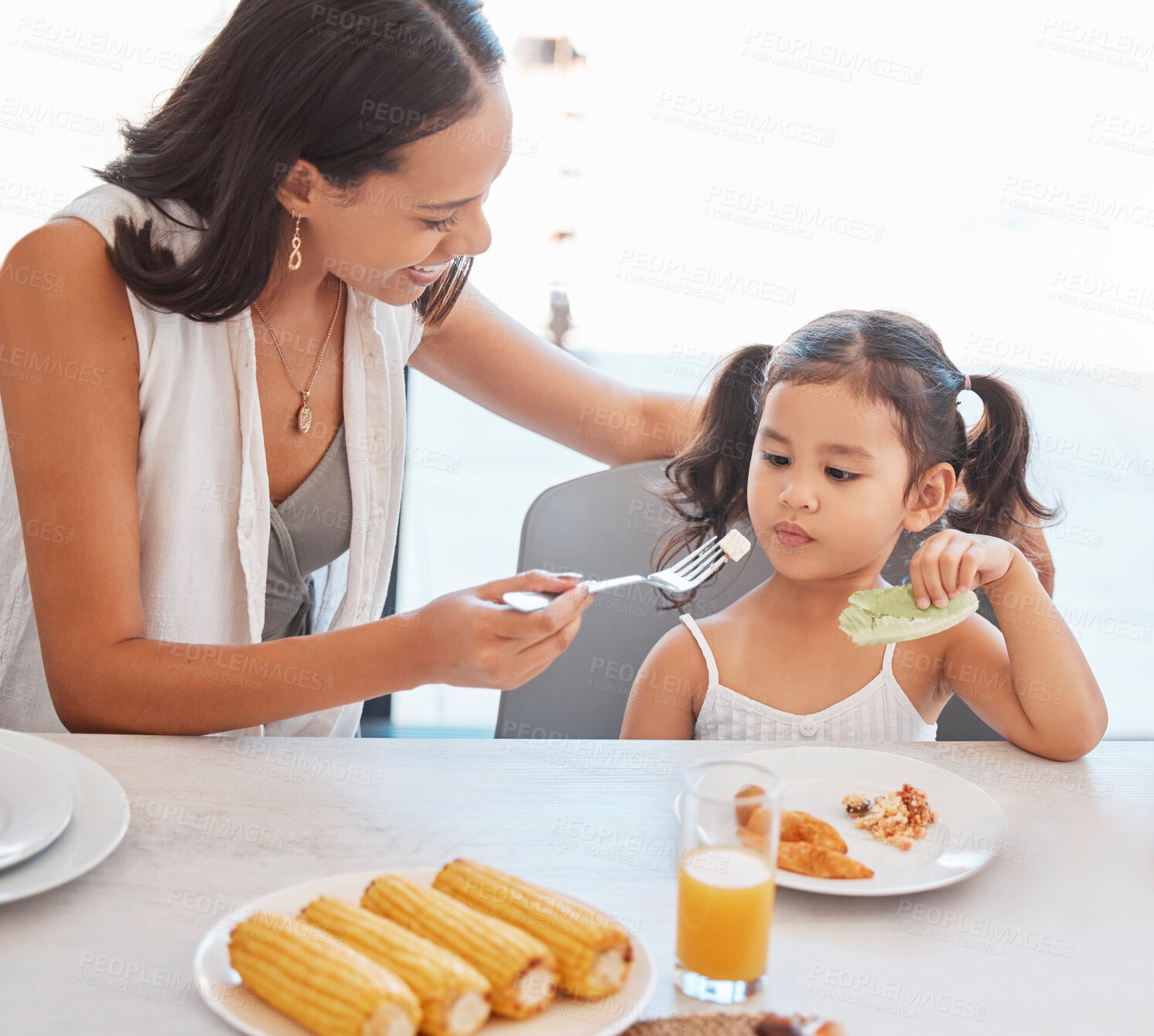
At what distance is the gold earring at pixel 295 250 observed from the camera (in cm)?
135

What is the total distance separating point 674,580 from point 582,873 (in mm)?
435

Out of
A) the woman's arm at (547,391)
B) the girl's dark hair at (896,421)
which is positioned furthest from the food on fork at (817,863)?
the woman's arm at (547,391)

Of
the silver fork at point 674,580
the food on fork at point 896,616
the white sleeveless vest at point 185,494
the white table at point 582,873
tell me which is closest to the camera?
the white table at point 582,873

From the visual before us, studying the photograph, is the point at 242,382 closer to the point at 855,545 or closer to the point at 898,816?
the point at 855,545

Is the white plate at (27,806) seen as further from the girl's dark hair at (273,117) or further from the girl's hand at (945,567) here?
the girl's hand at (945,567)

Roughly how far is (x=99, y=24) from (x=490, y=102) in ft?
4.85

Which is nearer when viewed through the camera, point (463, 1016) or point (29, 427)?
point (463, 1016)

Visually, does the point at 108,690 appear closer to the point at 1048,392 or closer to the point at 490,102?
the point at 490,102

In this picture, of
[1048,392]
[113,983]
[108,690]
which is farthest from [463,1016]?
[1048,392]

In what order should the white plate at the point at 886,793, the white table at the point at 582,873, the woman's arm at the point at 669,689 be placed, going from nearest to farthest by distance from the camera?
the white table at the point at 582,873
the white plate at the point at 886,793
the woman's arm at the point at 669,689

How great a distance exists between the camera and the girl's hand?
3.97 ft

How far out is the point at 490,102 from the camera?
121cm

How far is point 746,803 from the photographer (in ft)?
2.34

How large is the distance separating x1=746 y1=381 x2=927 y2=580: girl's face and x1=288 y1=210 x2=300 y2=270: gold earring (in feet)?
2.01
